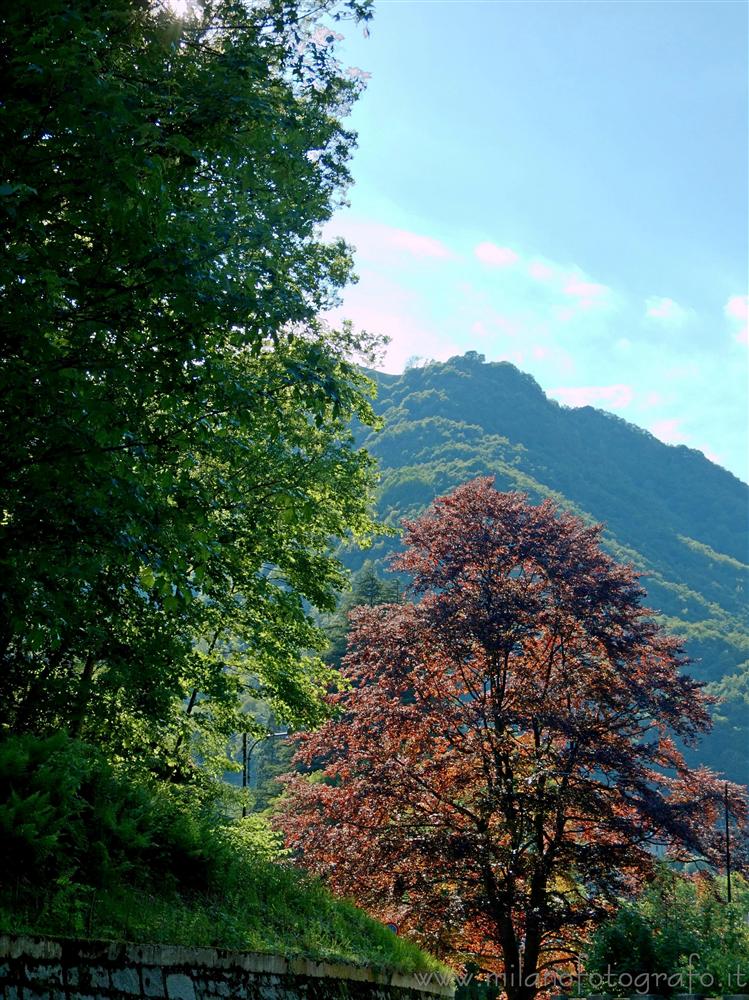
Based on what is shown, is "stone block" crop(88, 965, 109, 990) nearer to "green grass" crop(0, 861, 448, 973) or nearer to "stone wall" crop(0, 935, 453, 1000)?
"stone wall" crop(0, 935, 453, 1000)

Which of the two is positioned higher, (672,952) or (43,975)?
(43,975)

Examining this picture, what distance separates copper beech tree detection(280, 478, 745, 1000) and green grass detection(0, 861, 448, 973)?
4112 millimetres

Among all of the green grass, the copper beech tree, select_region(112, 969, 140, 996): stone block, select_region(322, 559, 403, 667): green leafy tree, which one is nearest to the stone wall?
select_region(112, 969, 140, 996): stone block

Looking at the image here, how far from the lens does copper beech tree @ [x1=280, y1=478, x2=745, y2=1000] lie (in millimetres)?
13648

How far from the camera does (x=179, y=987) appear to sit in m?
4.68

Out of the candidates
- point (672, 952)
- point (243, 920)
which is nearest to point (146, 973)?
point (243, 920)

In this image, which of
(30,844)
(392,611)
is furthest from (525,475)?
(30,844)

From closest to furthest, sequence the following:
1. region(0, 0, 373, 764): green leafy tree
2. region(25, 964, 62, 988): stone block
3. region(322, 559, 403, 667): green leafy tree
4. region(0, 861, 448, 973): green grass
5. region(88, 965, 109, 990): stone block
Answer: region(25, 964, 62, 988): stone block, region(88, 965, 109, 990): stone block, region(0, 861, 448, 973): green grass, region(0, 0, 373, 764): green leafy tree, region(322, 559, 403, 667): green leafy tree

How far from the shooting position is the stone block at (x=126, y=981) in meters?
4.27

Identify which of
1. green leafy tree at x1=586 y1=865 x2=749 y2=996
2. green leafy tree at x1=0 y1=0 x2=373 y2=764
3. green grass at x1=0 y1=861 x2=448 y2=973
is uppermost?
green leafy tree at x1=0 y1=0 x2=373 y2=764

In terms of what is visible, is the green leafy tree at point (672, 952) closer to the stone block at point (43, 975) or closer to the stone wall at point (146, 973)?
the stone wall at point (146, 973)

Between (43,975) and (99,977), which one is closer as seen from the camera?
(43,975)

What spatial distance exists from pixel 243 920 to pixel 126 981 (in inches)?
80.7

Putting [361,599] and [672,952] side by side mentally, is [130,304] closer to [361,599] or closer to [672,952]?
[672,952]
